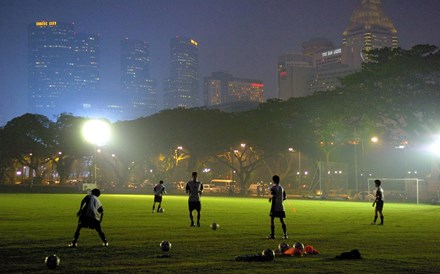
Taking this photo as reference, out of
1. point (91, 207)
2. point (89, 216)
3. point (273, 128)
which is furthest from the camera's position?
point (273, 128)

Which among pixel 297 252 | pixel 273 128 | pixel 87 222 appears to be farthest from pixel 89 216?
pixel 273 128

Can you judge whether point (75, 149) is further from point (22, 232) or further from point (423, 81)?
point (22, 232)

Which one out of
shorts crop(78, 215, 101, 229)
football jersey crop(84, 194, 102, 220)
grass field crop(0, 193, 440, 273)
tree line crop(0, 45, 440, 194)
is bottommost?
grass field crop(0, 193, 440, 273)

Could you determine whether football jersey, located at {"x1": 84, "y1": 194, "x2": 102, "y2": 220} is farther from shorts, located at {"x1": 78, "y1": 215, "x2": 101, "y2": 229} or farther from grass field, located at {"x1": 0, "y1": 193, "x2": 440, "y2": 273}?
grass field, located at {"x1": 0, "y1": 193, "x2": 440, "y2": 273}

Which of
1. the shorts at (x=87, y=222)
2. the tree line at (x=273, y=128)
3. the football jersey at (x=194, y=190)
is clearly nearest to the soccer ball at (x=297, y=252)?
the shorts at (x=87, y=222)

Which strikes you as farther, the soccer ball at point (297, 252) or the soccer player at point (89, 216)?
the soccer player at point (89, 216)

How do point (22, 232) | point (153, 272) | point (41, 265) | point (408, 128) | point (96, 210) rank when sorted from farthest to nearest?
point (408, 128), point (22, 232), point (96, 210), point (41, 265), point (153, 272)

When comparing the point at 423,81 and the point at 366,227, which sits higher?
the point at 423,81

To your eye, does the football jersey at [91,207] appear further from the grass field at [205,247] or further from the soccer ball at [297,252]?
the soccer ball at [297,252]

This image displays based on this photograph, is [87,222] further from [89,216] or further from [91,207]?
[91,207]

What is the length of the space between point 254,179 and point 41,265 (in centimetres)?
11749

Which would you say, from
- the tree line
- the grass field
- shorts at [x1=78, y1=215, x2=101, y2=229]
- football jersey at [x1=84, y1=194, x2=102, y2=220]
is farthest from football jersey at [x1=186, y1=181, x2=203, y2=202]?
the tree line

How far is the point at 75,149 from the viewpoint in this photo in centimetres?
10081

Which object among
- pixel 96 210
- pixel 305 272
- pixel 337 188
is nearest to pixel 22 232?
pixel 96 210
